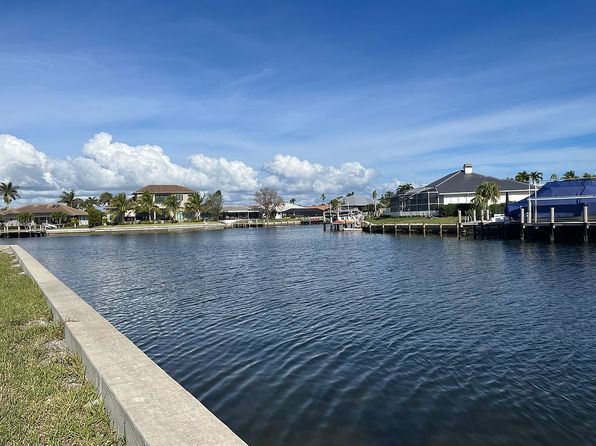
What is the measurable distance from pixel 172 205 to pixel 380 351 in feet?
426

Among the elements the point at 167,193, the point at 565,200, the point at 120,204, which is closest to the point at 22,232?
the point at 120,204

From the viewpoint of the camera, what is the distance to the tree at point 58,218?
127 m

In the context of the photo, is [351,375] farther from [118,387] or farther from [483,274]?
[483,274]

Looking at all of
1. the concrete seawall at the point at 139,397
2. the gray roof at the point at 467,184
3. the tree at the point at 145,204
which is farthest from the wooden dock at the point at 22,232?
the concrete seawall at the point at 139,397

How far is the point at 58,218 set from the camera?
128 m

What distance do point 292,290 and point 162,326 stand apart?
8.16 m

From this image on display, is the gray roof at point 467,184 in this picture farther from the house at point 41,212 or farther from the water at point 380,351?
the house at point 41,212

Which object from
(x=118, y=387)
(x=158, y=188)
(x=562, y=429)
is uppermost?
(x=158, y=188)

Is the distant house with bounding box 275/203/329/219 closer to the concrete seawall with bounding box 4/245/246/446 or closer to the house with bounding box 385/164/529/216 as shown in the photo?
the house with bounding box 385/164/529/216

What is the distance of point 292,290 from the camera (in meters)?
22.8

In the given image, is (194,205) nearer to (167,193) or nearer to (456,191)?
(167,193)

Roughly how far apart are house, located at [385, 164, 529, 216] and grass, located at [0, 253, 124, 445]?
82183 mm

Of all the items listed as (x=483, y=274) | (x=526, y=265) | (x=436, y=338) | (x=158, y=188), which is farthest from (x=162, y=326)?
(x=158, y=188)

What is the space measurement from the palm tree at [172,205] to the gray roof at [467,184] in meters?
76.7
